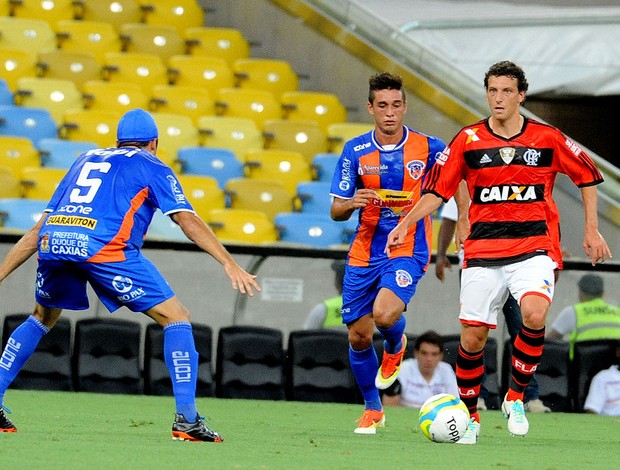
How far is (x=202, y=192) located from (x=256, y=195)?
681mm

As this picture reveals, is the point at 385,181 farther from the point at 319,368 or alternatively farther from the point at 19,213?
the point at 19,213

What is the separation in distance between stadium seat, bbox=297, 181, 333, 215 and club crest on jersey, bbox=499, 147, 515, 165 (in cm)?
681

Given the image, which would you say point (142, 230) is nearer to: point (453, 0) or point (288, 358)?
point (288, 358)

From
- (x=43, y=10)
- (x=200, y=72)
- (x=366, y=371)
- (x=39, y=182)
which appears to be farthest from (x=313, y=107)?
(x=366, y=371)

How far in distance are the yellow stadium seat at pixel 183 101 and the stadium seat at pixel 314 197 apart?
2.11 meters

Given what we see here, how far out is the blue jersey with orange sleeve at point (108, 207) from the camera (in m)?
7.22

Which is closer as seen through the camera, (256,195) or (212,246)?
(212,246)

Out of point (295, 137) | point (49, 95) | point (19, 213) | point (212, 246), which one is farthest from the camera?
point (295, 137)

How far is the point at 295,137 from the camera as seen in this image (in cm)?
1614

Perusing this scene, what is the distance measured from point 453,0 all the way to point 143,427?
12408mm

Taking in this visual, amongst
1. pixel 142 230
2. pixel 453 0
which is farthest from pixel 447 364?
pixel 453 0

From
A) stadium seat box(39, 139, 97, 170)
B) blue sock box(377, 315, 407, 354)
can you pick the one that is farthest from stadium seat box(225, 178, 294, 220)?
blue sock box(377, 315, 407, 354)

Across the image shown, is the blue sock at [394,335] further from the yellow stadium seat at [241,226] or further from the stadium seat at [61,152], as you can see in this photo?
the stadium seat at [61,152]

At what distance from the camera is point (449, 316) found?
508 inches
